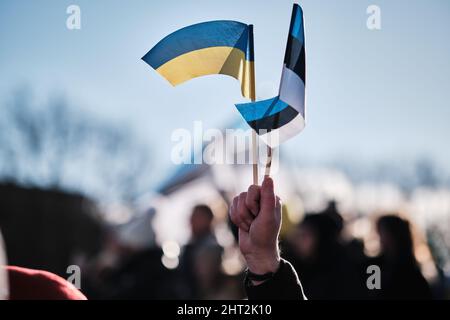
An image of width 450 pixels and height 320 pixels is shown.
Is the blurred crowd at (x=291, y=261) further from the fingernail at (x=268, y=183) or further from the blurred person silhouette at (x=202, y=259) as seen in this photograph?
the fingernail at (x=268, y=183)

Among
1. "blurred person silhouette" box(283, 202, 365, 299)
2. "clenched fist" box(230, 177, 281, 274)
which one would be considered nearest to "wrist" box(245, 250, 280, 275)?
"clenched fist" box(230, 177, 281, 274)

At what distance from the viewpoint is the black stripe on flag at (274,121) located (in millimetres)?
1902

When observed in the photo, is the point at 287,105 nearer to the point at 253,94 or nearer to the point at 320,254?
the point at 253,94

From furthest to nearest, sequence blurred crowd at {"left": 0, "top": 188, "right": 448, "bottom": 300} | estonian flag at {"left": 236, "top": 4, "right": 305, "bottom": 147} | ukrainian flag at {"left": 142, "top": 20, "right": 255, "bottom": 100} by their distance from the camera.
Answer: blurred crowd at {"left": 0, "top": 188, "right": 448, "bottom": 300}
ukrainian flag at {"left": 142, "top": 20, "right": 255, "bottom": 100}
estonian flag at {"left": 236, "top": 4, "right": 305, "bottom": 147}

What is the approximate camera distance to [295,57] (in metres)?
1.91

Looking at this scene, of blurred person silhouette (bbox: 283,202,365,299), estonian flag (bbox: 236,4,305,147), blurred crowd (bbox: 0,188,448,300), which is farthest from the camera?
blurred person silhouette (bbox: 283,202,365,299)

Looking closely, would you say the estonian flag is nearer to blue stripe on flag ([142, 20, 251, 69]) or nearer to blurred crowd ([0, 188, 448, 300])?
blue stripe on flag ([142, 20, 251, 69])

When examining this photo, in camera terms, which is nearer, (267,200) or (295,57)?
(267,200)

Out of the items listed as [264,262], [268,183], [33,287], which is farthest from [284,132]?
[33,287]

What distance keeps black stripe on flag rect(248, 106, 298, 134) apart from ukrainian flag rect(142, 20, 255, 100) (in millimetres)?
143

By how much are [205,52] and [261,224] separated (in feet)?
2.26

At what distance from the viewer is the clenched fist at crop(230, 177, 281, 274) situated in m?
1.71

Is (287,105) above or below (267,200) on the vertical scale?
above
